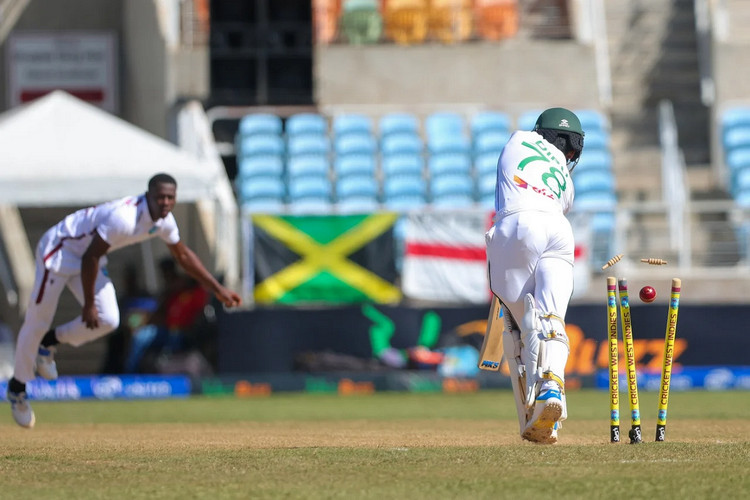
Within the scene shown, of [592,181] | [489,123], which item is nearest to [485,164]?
[489,123]

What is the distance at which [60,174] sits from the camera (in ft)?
49.9

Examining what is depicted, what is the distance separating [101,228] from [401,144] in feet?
Answer: 34.1

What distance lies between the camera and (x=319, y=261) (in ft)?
51.6

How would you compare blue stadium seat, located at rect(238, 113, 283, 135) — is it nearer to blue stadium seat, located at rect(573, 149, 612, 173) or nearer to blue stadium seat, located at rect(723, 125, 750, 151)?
blue stadium seat, located at rect(573, 149, 612, 173)

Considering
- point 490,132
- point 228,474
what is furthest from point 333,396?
point 228,474

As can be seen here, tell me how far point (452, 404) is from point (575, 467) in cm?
764

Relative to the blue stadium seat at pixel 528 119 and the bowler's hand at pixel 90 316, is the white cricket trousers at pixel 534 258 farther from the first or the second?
the blue stadium seat at pixel 528 119

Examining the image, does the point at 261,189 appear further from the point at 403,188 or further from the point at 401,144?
the point at 401,144

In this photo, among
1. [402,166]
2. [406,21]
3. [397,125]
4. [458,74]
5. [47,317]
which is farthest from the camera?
[406,21]

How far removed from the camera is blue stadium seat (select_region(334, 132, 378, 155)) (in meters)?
19.3

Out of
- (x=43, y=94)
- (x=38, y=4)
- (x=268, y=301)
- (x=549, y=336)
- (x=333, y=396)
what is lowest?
(x=333, y=396)

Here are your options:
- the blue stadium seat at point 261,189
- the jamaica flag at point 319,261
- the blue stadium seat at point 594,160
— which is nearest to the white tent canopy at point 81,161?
the jamaica flag at point 319,261

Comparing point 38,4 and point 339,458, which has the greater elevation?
point 38,4

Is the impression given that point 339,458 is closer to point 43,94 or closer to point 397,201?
point 397,201
